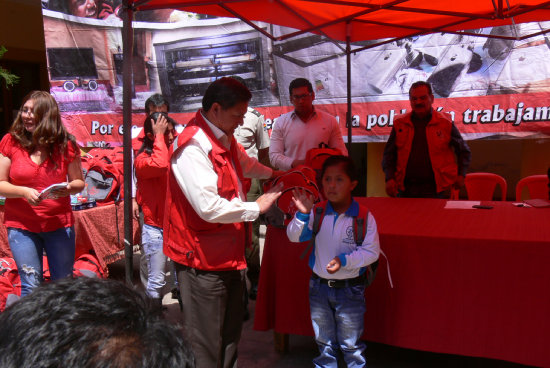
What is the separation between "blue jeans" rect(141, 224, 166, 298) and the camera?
352 cm

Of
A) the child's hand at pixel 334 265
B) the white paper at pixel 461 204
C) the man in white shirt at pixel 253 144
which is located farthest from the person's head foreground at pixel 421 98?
the child's hand at pixel 334 265

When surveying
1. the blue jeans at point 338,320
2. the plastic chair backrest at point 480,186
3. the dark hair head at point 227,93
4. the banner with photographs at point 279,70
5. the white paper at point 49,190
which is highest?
the banner with photographs at point 279,70

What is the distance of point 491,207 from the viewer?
347cm

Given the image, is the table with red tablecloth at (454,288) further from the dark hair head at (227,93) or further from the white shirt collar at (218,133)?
the dark hair head at (227,93)

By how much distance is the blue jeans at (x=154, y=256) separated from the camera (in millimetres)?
3518

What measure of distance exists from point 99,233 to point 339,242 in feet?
9.09

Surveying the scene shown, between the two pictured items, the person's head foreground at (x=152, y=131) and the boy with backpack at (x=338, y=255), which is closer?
the boy with backpack at (x=338, y=255)

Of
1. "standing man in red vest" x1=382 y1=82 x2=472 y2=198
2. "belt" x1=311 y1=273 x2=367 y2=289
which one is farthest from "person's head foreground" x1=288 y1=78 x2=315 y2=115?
"belt" x1=311 y1=273 x2=367 y2=289

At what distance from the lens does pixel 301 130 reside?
4.29 m

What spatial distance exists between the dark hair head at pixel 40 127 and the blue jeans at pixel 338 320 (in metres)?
1.82

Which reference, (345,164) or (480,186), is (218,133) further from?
(480,186)

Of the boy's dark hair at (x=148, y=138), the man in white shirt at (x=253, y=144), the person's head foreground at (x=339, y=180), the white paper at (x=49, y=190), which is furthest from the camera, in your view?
the man in white shirt at (x=253, y=144)

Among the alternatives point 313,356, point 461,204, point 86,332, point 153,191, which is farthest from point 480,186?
point 86,332

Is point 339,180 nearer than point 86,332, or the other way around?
point 86,332
